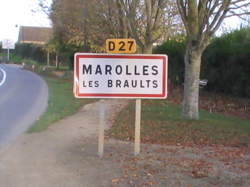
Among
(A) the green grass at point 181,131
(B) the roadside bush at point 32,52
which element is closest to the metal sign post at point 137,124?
(A) the green grass at point 181,131

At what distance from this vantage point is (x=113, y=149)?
9461 millimetres

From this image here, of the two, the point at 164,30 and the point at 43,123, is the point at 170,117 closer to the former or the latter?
the point at 43,123

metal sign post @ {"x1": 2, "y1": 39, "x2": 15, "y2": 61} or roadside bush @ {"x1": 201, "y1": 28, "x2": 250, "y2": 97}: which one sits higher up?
metal sign post @ {"x1": 2, "y1": 39, "x2": 15, "y2": 61}

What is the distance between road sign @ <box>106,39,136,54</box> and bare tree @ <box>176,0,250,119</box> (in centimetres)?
437

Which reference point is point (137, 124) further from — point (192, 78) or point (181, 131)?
point (192, 78)

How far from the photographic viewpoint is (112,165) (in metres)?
7.97

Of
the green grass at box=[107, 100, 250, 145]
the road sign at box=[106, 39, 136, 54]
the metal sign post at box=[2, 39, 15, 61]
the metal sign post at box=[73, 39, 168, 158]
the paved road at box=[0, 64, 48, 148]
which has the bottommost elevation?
the paved road at box=[0, 64, 48, 148]

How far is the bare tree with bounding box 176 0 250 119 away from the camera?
12.7 metres

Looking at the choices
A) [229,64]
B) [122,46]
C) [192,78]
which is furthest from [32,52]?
[122,46]

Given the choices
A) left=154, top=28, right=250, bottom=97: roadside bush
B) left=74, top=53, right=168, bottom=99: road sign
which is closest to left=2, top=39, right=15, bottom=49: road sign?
left=154, top=28, right=250, bottom=97: roadside bush

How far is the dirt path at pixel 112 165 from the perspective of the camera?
701cm

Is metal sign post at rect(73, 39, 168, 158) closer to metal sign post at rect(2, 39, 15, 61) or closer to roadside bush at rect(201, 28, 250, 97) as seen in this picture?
roadside bush at rect(201, 28, 250, 97)

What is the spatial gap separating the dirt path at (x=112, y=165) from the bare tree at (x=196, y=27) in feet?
11.1

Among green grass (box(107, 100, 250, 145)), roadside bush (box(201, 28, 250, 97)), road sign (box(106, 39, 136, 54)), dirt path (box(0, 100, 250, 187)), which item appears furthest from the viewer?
roadside bush (box(201, 28, 250, 97))
